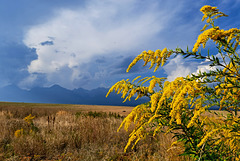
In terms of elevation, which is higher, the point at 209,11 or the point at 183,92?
the point at 209,11

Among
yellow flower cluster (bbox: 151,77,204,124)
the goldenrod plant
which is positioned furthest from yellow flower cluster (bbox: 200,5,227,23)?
yellow flower cluster (bbox: 151,77,204,124)

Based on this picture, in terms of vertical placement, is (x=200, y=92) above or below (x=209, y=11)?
below

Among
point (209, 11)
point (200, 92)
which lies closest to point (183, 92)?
point (200, 92)

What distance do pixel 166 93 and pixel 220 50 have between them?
→ 715mm

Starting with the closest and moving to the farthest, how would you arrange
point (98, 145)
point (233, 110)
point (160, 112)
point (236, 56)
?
point (236, 56), point (233, 110), point (160, 112), point (98, 145)

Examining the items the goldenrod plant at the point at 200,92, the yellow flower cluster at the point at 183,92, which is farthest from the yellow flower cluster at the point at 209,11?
the yellow flower cluster at the point at 183,92

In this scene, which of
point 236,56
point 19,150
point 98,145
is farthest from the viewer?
point 98,145

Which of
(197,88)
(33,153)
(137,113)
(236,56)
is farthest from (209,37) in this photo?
(33,153)

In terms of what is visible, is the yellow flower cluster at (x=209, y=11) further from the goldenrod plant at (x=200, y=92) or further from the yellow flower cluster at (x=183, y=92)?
the yellow flower cluster at (x=183, y=92)

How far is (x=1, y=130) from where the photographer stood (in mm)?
7090

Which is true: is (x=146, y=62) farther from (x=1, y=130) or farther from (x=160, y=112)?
(x=1, y=130)

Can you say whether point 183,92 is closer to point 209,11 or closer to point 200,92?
point 200,92

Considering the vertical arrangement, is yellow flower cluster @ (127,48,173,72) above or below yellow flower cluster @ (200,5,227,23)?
below

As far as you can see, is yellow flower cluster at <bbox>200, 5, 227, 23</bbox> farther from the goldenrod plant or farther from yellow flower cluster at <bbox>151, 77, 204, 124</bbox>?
yellow flower cluster at <bbox>151, 77, 204, 124</bbox>
